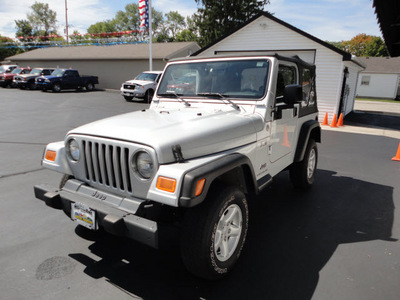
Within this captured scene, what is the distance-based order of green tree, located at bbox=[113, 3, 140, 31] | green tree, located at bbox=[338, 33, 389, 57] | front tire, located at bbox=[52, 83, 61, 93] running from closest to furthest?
front tire, located at bbox=[52, 83, 61, 93], green tree, located at bbox=[338, 33, 389, 57], green tree, located at bbox=[113, 3, 140, 31]

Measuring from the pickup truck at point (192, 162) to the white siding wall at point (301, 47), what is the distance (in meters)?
10.5

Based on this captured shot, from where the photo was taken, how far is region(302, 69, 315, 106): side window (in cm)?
454

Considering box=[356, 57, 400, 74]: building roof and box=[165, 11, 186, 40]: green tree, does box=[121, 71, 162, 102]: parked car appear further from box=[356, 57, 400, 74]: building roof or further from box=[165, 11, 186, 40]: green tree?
box=[165, 11, 186, 40]: green tree

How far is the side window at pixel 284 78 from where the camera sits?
3.63 meters

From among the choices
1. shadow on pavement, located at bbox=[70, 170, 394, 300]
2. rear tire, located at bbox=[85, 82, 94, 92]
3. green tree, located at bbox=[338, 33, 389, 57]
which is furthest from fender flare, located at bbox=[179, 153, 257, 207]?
green tree, located at bbox=[338, 33, 389, 57]

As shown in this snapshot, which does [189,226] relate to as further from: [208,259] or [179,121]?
[179,121]

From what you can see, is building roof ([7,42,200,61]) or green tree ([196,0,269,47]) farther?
green tree ([196,0,269,47])

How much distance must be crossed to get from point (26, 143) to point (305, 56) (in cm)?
1195

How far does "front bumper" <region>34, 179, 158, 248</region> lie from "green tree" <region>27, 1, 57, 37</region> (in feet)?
257

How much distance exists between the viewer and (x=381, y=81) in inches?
1342

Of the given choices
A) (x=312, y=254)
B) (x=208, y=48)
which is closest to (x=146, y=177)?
(x=312, y=254)

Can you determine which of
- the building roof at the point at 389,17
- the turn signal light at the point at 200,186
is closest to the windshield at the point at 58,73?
the building roof at the point at 389,17

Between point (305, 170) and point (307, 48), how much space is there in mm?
10425

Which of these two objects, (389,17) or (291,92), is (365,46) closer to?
(389,17)
